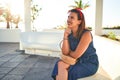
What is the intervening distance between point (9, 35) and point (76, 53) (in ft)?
37.4

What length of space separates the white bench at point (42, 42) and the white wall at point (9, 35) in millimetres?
5019

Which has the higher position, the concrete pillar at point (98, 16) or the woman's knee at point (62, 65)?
the concrete pillar at point (98, 16)

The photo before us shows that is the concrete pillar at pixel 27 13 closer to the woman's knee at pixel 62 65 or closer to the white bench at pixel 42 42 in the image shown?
the white bench at pixel 42 42

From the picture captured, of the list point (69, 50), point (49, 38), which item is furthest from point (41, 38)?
point (69, 50)

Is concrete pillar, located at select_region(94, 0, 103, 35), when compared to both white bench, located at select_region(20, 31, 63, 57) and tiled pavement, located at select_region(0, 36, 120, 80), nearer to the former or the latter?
white bench, located at select_region(20, 31, 63, 57)

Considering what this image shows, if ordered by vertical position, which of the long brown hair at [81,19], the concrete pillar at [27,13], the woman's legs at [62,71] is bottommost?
the woman's legs at [62,71]

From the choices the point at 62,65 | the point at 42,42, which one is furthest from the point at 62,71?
the point at 42,42

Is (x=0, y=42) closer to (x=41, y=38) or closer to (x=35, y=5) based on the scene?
(x=35, y=5)

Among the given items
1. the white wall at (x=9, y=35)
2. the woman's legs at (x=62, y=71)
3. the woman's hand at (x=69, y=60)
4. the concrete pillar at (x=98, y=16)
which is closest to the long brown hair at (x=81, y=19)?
the woman's hand at (x=69, y=60)

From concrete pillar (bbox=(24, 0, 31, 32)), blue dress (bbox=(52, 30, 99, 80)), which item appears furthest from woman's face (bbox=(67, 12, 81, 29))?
concrete pillar (bbox=(24, 0, 31, 32))

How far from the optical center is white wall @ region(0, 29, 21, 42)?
13969mm

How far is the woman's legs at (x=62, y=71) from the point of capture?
2892 mm

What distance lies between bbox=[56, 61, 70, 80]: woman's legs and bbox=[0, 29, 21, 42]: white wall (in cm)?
1125

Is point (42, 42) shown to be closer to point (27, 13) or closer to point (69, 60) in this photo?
point (27, 13)
